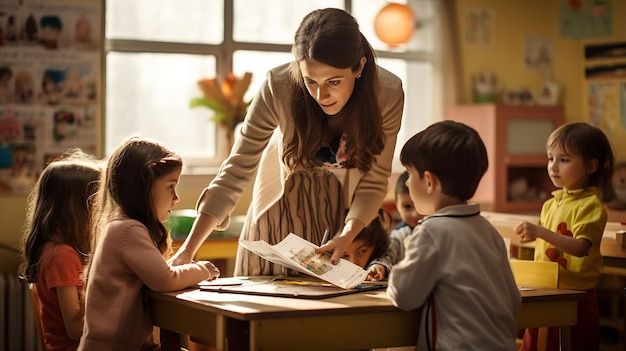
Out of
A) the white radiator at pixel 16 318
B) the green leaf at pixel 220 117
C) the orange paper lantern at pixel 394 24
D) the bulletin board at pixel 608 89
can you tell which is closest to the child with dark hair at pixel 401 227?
the green leaf at pixel 220 117

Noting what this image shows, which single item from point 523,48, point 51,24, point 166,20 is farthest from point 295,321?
point 523,48

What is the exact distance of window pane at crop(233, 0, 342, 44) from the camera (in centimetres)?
564

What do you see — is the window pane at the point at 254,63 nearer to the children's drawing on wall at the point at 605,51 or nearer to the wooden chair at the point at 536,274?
the children's drawing on wall at the point at 605,51

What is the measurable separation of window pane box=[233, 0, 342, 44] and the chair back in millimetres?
3408

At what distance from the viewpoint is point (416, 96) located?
625cm

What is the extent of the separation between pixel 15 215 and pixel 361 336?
336cm

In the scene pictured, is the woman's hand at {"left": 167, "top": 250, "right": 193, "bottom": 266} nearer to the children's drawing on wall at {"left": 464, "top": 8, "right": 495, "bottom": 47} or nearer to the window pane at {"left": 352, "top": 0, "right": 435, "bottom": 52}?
the window pane at {"left": 352, "top": 0, "right": 435, "bottom": 52}

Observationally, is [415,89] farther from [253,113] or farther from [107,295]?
[107,295]

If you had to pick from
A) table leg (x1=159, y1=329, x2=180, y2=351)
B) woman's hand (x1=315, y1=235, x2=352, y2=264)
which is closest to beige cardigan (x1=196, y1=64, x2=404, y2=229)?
woman's hand (x1=315, y1=235, x2=352, y2=264)

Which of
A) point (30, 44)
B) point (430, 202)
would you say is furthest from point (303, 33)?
point (30, 44)

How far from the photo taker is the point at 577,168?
10.0 ft

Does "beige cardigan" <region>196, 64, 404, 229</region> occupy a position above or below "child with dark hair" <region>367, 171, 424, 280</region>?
above

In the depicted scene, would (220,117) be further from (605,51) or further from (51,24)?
(605,51)

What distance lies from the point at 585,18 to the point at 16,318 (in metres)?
→ 4.52
